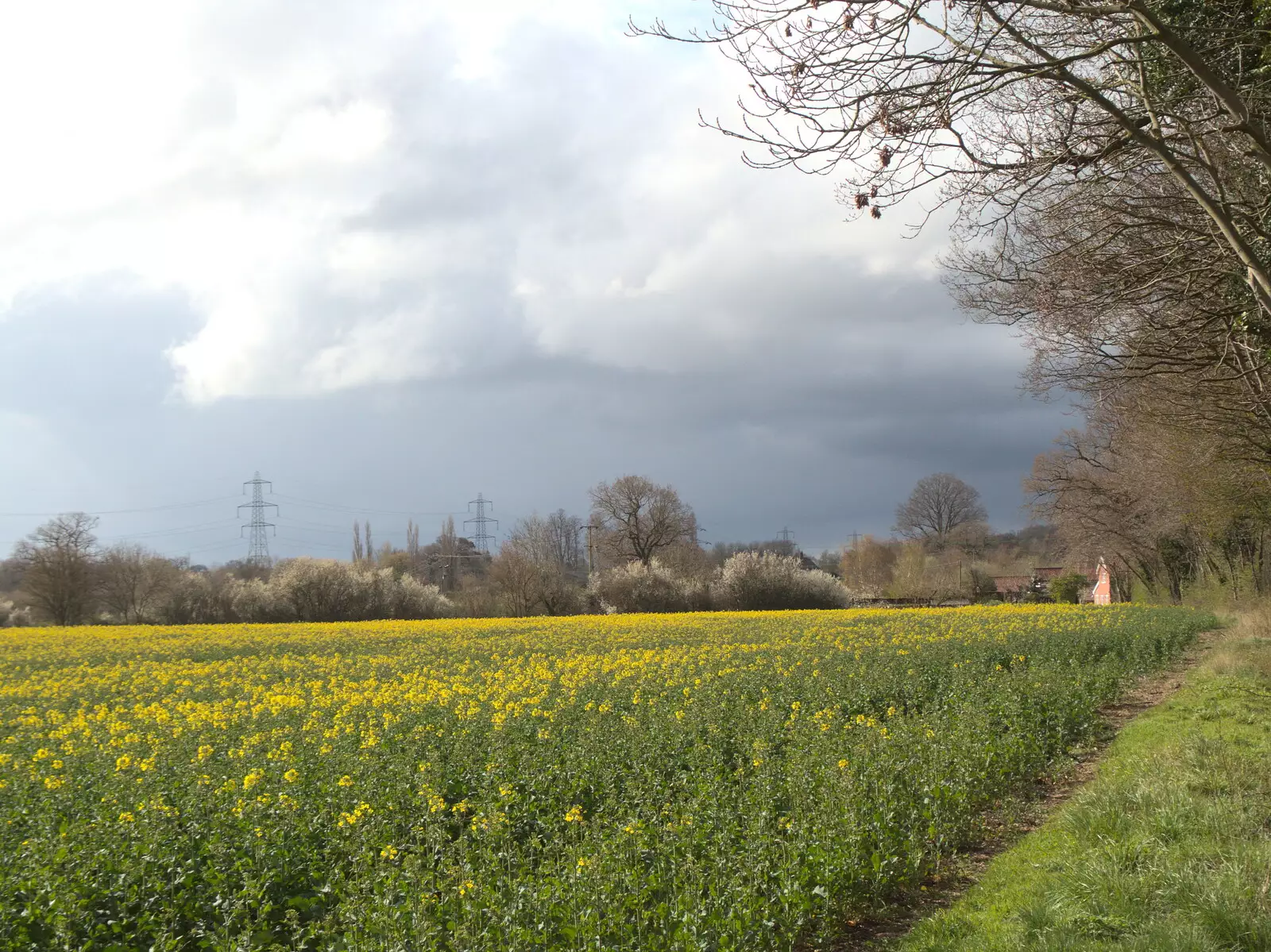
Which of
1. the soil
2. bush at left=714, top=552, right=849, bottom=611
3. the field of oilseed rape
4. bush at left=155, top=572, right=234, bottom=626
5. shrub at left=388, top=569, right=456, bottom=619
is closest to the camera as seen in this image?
the field of oilseed rape

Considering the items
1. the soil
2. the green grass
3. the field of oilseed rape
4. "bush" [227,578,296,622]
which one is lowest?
the soil

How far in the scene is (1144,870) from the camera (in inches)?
249

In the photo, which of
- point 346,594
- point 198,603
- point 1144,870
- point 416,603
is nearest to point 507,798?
point 1144,870

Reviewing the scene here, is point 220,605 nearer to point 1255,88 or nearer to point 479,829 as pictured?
point 479,829

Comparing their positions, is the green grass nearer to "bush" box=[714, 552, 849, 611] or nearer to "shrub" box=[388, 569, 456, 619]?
"shrub" box=[388, 569, 456, 619]

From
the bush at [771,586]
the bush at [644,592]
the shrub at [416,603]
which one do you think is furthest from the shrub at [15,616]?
the bush at [771,586]

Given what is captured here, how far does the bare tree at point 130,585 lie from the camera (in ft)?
172

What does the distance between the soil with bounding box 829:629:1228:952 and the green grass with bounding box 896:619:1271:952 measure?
1.00ft

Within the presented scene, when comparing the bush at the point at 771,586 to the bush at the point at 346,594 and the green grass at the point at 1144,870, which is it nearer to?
the bush at the point at 346,594

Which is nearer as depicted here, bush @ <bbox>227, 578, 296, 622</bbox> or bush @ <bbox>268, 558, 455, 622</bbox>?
bush @ <bbox>227, 578, 296, 622</bbox>

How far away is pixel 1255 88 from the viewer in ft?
26.5

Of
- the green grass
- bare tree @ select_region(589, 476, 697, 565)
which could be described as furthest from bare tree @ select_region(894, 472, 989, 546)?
the green grass

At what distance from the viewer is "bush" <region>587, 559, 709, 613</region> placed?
175ft

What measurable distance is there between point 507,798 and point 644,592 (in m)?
46.1
